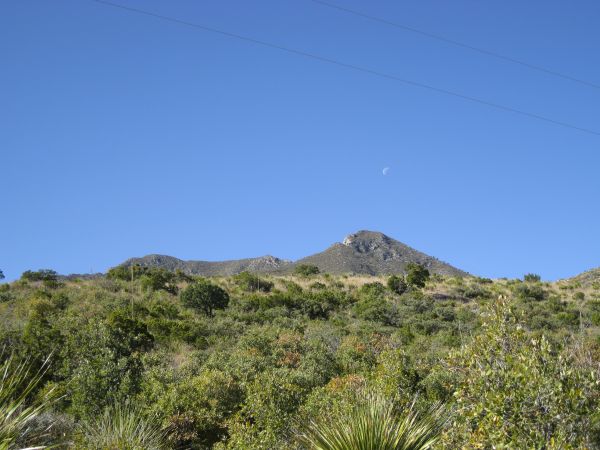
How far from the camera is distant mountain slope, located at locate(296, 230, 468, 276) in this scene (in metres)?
89.1

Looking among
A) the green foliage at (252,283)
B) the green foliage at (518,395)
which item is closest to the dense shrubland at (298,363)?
the green foliage at (518,395)

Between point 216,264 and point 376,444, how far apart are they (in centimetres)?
9505

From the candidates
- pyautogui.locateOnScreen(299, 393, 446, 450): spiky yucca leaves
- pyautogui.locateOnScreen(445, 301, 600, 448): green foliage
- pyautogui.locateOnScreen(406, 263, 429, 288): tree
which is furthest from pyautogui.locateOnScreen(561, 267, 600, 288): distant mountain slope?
pyautogui.locateOnScreen(445, 301, 600, 448): green foliage

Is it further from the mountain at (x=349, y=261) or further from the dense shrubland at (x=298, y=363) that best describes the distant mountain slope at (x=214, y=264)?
the dense shrubland at (x=298, y=363)

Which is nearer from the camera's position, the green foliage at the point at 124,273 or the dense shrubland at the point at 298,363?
the dense shrubland at the point at 298,363

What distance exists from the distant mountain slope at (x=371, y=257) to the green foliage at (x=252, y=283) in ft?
97.0

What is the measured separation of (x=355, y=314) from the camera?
46.0 metres

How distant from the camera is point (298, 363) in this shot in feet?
92.9

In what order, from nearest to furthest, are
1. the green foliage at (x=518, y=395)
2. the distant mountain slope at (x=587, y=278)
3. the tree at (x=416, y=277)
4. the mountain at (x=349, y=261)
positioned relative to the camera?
the green foliage at (x=518, y=395), the tree at (x=416, y=277), the distant mountain slope at (x=587, y=278), the mountain at (x=349, y=261)

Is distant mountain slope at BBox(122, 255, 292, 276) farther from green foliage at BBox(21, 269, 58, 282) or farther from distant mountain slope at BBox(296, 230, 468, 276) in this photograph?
green foliage at BBox(21, 269, 58, 282)

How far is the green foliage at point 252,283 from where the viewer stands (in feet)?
178

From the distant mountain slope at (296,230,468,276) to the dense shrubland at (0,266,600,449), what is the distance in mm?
22922

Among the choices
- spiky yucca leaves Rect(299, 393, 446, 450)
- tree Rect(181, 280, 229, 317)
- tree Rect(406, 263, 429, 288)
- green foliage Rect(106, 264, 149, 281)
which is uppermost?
tree Rect(406, 263, 429, 288)

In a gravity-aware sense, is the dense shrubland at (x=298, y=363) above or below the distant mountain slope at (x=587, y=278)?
below
